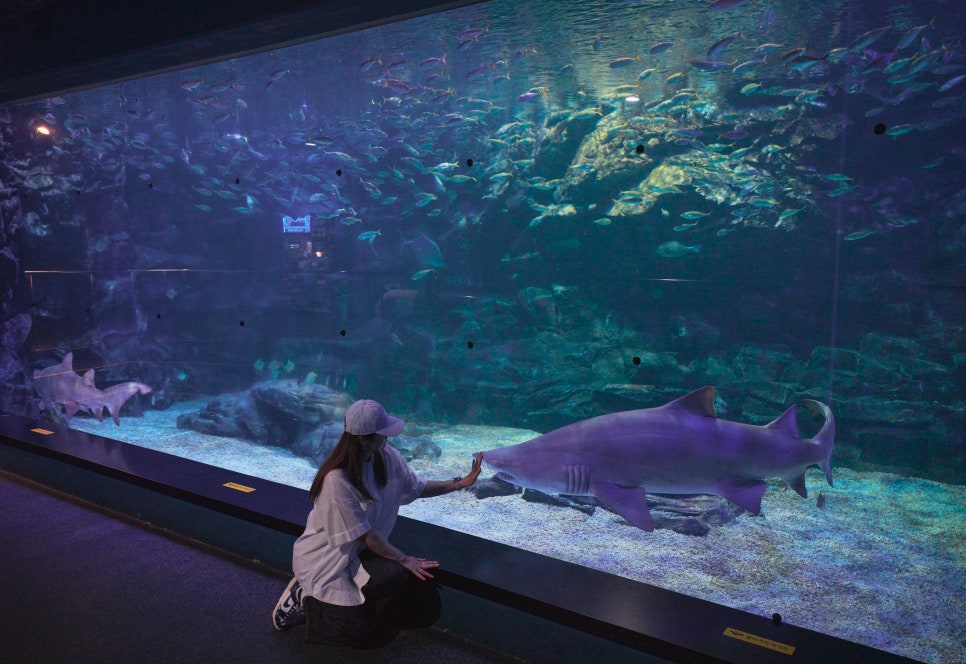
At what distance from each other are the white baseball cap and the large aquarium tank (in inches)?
80.3

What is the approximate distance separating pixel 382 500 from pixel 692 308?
6087 mm

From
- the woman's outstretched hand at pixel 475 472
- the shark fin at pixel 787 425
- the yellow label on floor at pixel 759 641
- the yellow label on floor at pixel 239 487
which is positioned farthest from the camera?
the yellow label on floor at pixel 239 487

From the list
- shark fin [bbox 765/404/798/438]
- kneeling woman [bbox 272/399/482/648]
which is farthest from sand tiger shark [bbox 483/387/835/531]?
kneeling woman [bbox 272/399/482/648]

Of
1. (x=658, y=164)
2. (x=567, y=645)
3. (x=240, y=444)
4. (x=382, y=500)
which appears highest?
(x=658, y=164)

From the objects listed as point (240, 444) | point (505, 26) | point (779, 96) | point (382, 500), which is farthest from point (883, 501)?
point (240, 444)

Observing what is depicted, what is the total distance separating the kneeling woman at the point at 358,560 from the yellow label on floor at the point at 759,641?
1.25 m

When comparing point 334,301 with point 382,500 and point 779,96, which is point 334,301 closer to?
point 382,500

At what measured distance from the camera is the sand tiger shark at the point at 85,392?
20.0ft

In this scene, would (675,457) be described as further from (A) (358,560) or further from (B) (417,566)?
(A) (358,560)

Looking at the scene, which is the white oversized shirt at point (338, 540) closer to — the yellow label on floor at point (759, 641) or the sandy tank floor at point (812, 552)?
the sandy tank floor at point (812, 552)

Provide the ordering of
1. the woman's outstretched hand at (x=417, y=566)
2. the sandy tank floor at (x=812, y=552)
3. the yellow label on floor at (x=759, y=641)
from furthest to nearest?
1. the sandy tank floor at (x=812, y=552)
2. the woman's outstretched hand at (x=417, y=566)
3. the yellow label on floor at (x=759, y=641)

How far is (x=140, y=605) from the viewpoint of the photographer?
105 inches

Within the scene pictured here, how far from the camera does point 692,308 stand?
7254 millimetres

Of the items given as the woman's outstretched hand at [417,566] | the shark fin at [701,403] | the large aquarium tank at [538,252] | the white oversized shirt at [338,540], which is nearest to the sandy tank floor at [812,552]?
the large aquarium tank at [538,252]
